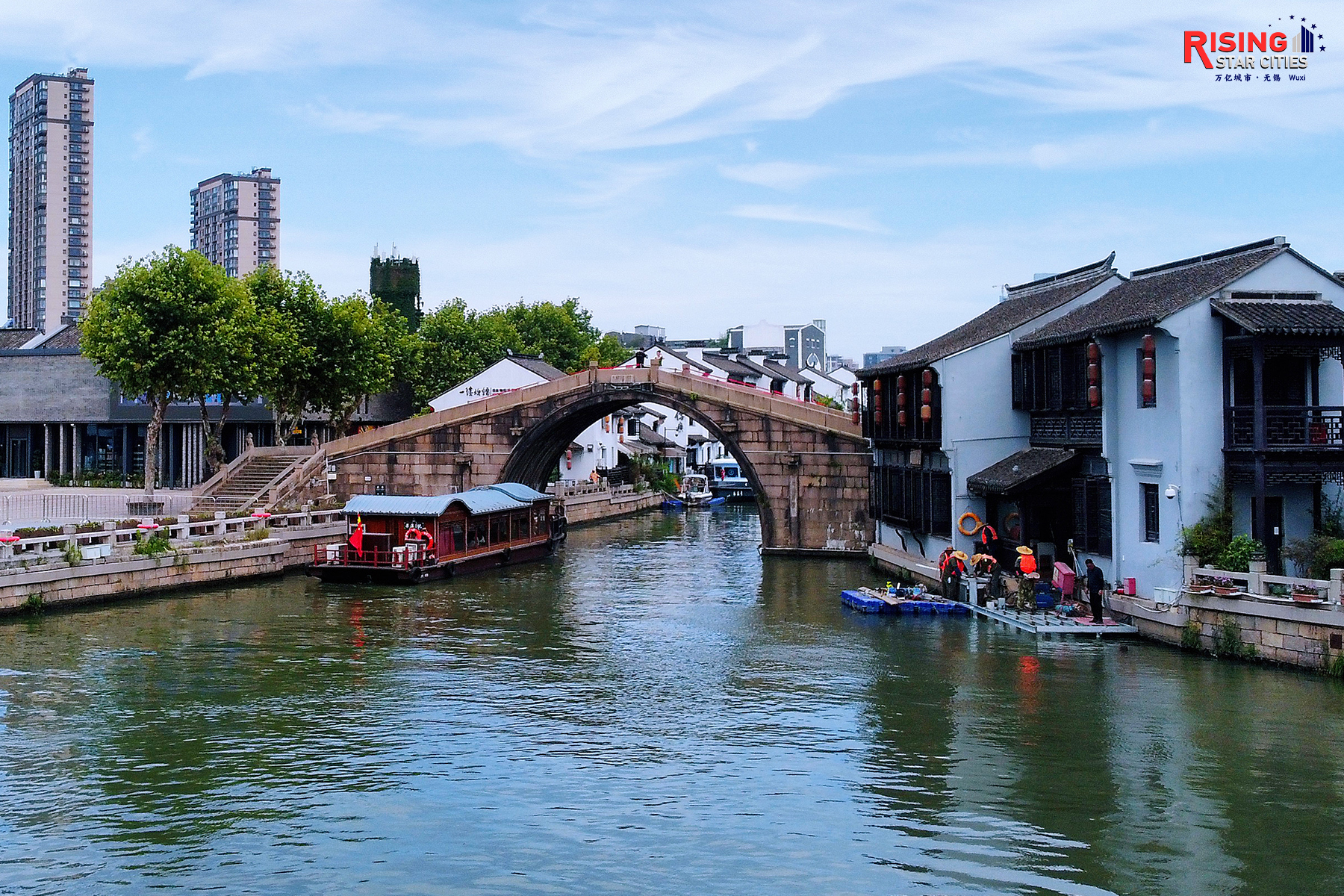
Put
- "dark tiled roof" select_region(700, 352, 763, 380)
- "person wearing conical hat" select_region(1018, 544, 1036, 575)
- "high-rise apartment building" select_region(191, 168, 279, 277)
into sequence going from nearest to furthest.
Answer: "person wearing conical hat" select_region(1018, 544, 1036, 575) < "dark tiled roof" select_region(700, 352, 763, 380) < "high-rise apartment building" select_region(191, 168, 279, 277)

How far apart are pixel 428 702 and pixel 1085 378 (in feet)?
65.4

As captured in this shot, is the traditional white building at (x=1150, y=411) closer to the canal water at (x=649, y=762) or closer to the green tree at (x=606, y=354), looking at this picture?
the canal water at (x=649, y=762)

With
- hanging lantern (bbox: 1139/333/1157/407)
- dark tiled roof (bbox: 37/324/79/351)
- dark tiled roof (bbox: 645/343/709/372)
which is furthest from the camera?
dark tiled roof (bbox: 645/343/709/372)

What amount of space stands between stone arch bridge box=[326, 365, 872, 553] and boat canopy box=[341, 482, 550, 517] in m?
6.14

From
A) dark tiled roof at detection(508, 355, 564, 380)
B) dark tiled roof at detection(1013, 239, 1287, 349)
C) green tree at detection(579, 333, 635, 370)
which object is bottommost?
dark tiled roof at detection(1013, 239, 1287, 349)

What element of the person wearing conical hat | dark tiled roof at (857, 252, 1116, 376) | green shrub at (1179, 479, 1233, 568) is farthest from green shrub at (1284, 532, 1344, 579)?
dark tiled roof at (857, 252, 1116, 376)

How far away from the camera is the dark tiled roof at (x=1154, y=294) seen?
30.3 meters

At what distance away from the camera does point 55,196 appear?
15388 cm

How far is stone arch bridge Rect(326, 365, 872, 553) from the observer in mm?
52969

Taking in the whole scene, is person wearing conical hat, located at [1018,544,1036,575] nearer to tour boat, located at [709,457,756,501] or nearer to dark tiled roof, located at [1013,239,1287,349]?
dark tiled roof, located at [1013,239,1287,349]

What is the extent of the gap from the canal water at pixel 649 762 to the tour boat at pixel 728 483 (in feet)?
189

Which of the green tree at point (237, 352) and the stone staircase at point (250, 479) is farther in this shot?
the stone staircase at point (250, 479)

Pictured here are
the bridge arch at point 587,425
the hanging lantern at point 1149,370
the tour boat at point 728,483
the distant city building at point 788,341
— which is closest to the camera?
the hanging lantern at point 1149,370

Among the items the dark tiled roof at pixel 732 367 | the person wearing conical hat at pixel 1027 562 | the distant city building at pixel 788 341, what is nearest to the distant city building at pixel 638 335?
the distant city building at pixel 788 341
